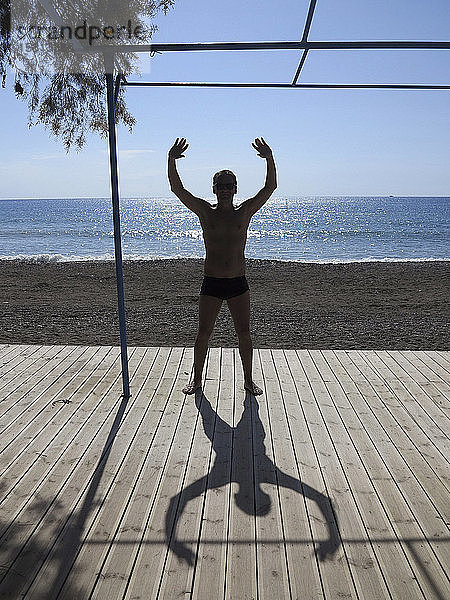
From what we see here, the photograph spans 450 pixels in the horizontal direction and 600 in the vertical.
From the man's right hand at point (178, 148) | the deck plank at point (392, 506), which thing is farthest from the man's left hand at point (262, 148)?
the deck plank at point (392, 506)

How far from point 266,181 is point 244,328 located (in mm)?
942

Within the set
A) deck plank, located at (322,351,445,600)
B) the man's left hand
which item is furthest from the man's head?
deck plank, located at (322,351,445,600)

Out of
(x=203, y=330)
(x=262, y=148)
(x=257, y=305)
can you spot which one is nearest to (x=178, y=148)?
(x=262, y=148)

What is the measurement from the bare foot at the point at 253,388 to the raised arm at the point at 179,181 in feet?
3.92

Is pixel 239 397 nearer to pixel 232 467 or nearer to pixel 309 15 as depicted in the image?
pixel 232 467

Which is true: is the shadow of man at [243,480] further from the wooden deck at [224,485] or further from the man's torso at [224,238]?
the man's torso at [224,238]

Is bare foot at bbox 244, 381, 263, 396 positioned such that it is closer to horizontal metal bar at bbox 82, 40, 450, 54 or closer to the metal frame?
the metal frame

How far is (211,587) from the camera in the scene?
199 cm

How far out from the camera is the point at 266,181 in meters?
3.71

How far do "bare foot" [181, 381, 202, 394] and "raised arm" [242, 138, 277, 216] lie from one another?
3.92ft

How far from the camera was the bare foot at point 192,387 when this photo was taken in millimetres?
3961

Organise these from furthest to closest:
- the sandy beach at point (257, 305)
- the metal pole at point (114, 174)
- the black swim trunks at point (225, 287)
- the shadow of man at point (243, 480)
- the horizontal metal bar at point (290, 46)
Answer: the sandy beach at point (257, 305) < the black swim trunks at point (225, 287) < the metal pole at point (114, 174) < the horizontal metal bar at point (290, 46) < the shadow of man at point (243, 480)

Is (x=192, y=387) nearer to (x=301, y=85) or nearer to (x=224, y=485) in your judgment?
(x=224, y=485)

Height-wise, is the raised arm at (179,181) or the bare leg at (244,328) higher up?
the raised arm at (179,181)
